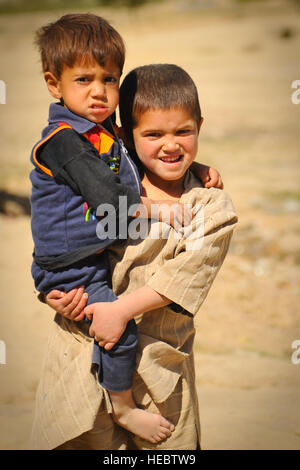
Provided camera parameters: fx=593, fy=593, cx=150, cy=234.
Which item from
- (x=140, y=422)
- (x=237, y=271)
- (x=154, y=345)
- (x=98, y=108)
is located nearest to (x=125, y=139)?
(x=98, y=108)

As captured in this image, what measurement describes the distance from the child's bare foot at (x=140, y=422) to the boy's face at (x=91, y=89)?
101 centimetres

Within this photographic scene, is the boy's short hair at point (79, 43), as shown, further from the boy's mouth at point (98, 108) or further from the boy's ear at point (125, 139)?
the boy's ear at point (125, 139)

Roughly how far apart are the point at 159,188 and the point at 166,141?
0.22 m

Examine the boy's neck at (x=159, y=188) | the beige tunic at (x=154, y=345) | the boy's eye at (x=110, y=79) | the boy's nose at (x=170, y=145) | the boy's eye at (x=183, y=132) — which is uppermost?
the boy's eye at (x=110, y=79)

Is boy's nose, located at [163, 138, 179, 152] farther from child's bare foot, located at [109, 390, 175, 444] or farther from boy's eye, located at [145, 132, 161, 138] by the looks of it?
child's bare foot, located at [109, 390, 175, 444]

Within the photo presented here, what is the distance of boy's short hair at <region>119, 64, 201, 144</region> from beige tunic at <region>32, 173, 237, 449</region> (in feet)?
1.06

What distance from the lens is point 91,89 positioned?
1.93 m

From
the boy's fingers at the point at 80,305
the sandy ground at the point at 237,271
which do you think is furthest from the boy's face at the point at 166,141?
the sandy ground at the point at 237,271

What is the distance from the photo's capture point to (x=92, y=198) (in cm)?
188

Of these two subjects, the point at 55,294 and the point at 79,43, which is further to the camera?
the point at 55,294

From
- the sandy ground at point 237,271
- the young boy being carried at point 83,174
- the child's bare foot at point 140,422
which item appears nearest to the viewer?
the young boy being carried at point 83,174

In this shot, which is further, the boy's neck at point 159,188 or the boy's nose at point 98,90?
the boy's neck at point 159,188

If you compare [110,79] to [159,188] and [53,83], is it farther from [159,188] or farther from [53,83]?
[159,188]

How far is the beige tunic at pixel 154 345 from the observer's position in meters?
2.05
